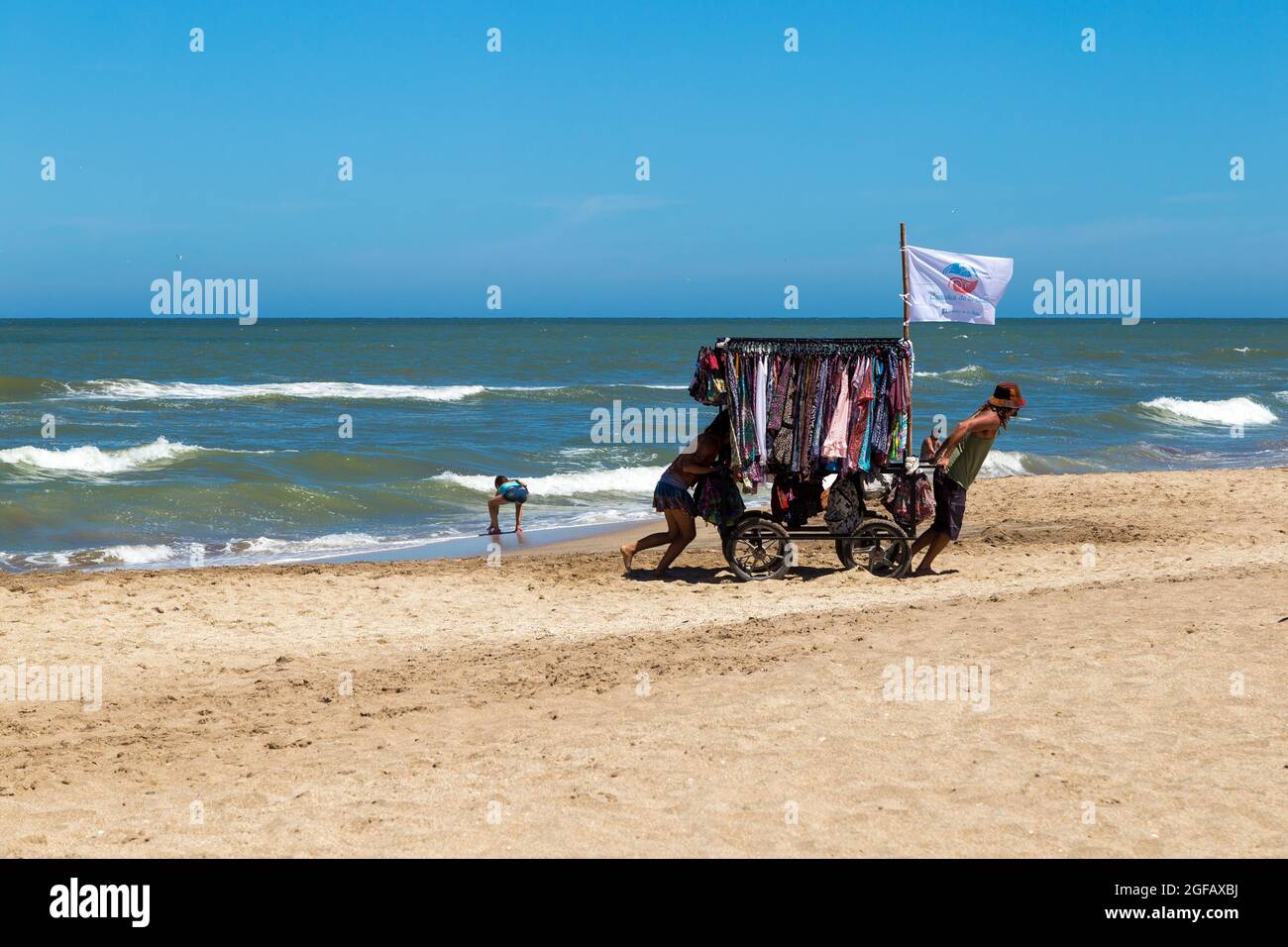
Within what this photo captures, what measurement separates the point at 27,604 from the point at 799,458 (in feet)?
19.8

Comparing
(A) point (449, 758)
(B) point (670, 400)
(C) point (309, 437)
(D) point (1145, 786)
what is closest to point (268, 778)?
A: (A) point (449, 758)

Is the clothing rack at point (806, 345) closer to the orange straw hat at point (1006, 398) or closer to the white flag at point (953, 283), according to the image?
the white flag at point (953, 283)

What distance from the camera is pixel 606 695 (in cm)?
682

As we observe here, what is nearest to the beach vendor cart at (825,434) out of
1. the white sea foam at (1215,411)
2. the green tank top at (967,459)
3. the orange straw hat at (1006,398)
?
the green tank top at (967,459)

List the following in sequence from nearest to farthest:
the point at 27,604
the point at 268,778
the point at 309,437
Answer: the point at 268,778 → the point at 27,604 → the point at 309,437

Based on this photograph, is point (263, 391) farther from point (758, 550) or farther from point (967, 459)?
point (967, 459)

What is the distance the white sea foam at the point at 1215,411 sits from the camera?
27.8m

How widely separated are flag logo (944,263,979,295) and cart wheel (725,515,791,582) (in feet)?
7.82

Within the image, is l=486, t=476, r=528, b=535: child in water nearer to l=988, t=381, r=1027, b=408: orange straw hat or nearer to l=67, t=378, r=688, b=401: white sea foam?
l=988, t=381, r=1027, b=408: orange straw hat

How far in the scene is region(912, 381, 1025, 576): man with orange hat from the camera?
31.9 ft

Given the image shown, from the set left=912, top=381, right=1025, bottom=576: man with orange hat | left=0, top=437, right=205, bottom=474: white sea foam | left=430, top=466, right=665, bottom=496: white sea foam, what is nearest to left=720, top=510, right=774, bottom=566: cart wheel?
left=912, top=381, right=1025, bottom=576: man with orange hat

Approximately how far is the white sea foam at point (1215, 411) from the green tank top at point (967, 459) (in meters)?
19.7

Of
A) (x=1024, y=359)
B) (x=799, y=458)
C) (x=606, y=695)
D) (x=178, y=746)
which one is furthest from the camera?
(x=1024, y=359)

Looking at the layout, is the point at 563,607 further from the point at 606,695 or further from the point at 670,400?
the point at 670,400
